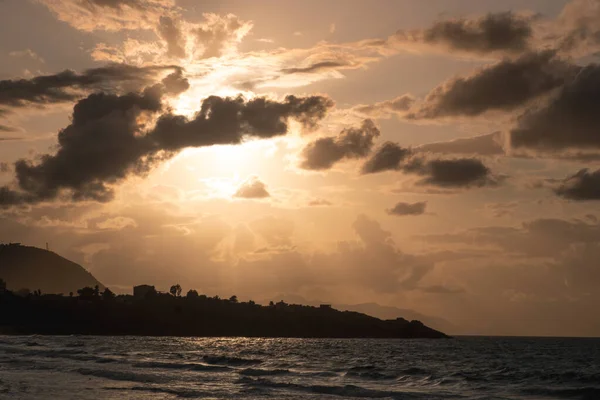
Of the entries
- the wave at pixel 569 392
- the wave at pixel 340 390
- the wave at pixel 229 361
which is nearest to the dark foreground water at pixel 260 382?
the wave at pixel 340 390

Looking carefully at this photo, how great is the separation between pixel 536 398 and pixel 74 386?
150 ft

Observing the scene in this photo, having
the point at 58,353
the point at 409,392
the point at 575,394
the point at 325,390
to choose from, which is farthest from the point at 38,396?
the point at 58,353

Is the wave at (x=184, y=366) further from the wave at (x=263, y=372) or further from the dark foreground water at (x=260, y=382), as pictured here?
the wave at (x=263, y=372)

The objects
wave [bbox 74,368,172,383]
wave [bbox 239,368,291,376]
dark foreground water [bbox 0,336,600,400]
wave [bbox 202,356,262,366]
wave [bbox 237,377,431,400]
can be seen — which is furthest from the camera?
wave [bbox 202,356,262,366]

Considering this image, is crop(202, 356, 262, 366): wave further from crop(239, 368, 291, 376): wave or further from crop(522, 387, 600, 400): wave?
crop(522, 387, 600, 400): wave

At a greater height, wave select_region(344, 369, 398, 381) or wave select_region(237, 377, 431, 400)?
wave select_region(344, 369, 398, 381)

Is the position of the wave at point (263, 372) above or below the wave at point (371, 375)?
below

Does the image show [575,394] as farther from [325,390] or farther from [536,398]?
[325,390]

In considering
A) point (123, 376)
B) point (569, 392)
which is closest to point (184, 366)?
point (123, 376)

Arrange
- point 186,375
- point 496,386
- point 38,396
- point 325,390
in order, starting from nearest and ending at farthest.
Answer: point 38,396
point 325,390
point 496,386
point 186,375

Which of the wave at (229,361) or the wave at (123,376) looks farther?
the wave at (229,361)

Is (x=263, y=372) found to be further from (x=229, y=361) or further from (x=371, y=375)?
(x=229, y=361)

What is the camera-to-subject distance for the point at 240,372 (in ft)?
312

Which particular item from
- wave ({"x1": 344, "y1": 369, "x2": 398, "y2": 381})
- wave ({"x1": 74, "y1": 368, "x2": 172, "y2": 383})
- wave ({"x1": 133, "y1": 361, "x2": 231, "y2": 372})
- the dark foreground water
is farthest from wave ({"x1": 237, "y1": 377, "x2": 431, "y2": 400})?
wave ({"x1": 133, "y1": 361, "x2": 231, "y2": 372})
